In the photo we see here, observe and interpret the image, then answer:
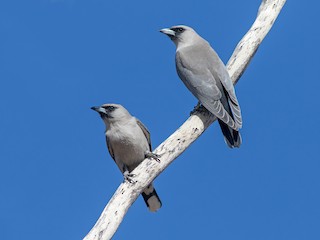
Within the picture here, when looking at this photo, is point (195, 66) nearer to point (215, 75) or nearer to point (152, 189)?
point (215, 75)

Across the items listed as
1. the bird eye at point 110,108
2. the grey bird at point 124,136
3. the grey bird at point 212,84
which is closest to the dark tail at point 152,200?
the grey bird at point 124,136

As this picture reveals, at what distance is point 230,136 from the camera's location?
9055 mm

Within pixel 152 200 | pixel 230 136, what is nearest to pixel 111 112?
pixel 152 200

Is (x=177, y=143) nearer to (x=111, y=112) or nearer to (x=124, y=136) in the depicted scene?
(x=124, y=136)

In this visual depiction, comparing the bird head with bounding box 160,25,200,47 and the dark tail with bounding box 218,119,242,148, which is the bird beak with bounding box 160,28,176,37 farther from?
the dark tail with bounding box 218,119,242,148

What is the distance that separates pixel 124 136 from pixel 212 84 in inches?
46.7

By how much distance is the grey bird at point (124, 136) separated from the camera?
9211 mm

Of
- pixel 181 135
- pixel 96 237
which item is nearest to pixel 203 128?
pixel 181 135

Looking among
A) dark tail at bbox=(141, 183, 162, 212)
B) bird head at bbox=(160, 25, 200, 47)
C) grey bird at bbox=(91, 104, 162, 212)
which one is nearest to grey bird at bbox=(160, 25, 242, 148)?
bird head at bbox=(160, 25, 200, 47)

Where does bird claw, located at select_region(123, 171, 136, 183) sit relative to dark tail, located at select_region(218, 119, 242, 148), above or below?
below

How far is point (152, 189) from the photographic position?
9.52m

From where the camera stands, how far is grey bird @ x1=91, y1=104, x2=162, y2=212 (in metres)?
9.21

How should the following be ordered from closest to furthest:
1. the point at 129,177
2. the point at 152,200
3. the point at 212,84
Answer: the point at 129,177 < the point at 212,84 < the point at 152,200

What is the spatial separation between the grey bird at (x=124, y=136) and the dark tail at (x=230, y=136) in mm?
894
